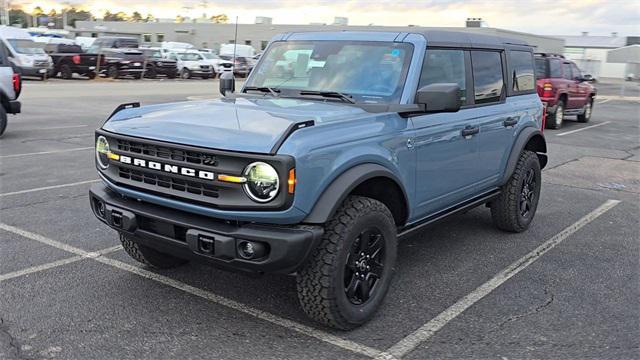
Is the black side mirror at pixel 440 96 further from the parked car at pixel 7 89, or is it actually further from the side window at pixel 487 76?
the parked car at pixel 7 89

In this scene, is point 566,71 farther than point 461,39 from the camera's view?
Yes

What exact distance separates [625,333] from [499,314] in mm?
765

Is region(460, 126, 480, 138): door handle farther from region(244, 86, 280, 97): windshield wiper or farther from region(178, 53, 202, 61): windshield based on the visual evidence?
region(178, 53, 202, 61): windshield

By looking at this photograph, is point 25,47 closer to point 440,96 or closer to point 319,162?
point 440,96

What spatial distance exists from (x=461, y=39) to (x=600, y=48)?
7861cm

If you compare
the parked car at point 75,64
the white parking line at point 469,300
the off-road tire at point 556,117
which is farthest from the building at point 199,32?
the white parking line at point 469,300

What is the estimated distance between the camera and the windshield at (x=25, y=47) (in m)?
25.4

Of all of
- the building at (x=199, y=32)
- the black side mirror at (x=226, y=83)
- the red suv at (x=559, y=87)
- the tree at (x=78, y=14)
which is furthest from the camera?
the tree at (x=78, y=14)

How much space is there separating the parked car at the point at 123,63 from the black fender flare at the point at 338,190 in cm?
2843

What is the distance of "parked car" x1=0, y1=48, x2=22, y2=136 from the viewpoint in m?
10.9

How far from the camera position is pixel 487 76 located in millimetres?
5207

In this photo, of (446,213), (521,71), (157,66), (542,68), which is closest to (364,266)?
(446,213)

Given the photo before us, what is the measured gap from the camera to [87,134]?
1204 centimetres

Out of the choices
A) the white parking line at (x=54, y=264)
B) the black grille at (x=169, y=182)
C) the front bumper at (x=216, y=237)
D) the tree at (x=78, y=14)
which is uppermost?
the tree at (x=78, y=14)
